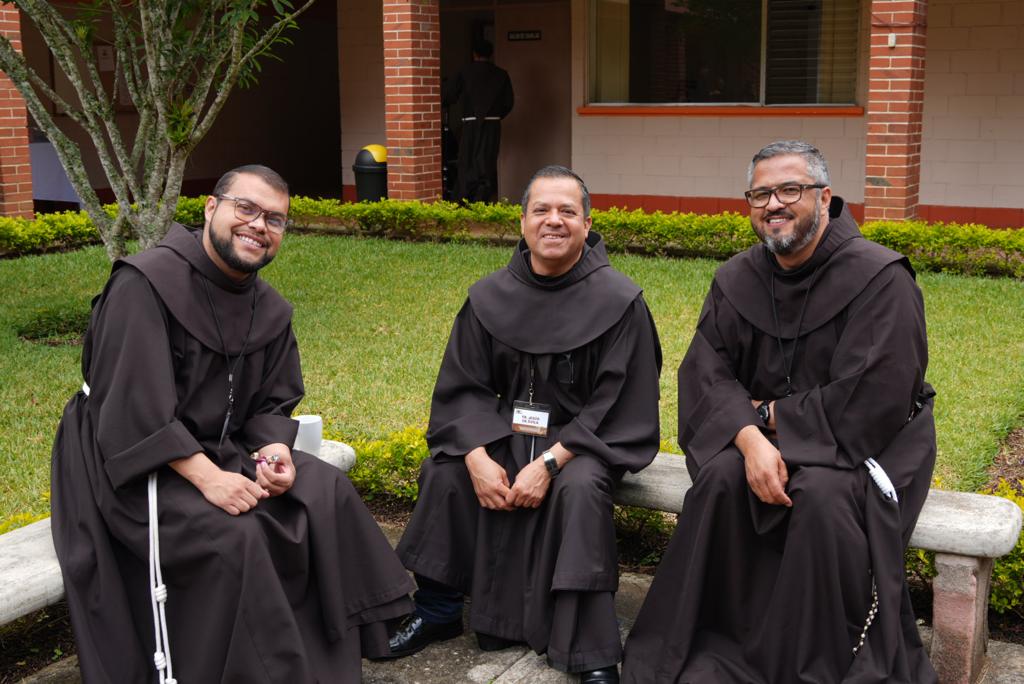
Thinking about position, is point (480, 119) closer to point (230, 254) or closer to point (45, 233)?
point (45, 233)

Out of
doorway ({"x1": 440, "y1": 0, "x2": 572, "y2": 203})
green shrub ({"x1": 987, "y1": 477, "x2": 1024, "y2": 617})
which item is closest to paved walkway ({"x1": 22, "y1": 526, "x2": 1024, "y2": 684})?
green shrub ({"x1": 987, "y1": 477, "x2": 1024, "y2": 617})

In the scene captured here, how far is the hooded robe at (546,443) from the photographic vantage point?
3707mm

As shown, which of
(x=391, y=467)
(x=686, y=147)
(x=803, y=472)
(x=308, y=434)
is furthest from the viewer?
(x=686, y=147)

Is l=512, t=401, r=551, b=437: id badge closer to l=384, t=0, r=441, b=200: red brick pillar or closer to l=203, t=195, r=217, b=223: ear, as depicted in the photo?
l=203, t=195, r=217, b=223: ear

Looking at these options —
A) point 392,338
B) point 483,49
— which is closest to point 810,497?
point 392,338

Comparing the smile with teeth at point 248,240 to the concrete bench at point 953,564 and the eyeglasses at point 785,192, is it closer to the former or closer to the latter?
the concrete bench at point 953,564

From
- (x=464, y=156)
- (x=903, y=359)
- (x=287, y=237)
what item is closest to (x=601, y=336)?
(x=903, y=359)

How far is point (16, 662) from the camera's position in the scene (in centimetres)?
396

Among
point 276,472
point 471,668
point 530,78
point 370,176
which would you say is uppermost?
point 530,78

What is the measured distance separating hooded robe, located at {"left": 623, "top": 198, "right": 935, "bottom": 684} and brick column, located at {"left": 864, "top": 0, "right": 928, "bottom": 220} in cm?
713

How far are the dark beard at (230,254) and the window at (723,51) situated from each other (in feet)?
33.9

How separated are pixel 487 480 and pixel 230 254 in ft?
3.56

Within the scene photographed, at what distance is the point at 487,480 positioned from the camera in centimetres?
388

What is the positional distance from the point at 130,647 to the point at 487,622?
3.71ft
